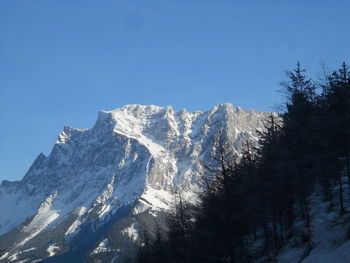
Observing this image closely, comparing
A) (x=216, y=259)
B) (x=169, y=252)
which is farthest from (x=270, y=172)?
(x=169, y=252)

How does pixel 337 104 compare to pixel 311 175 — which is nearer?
pixel 337 104

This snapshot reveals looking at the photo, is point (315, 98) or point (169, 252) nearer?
point (315, 98)

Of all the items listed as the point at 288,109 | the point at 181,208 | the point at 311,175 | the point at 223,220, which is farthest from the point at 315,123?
the point at 181,208

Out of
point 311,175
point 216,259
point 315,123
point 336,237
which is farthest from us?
point 216,259

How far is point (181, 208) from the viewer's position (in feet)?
134

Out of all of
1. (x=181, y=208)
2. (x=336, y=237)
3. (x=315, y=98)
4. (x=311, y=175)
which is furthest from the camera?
(x=181, y=208)

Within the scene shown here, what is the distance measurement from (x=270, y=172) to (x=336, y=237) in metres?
10.0

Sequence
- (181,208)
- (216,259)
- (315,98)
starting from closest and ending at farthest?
(216,259) → (315,98) → (181,208)

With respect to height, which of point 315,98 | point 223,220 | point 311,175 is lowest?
point 223,220

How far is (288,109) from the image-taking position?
32.0 metres

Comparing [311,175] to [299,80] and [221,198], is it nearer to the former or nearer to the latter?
[221,198]

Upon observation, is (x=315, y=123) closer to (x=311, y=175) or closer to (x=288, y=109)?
(x=311, y=175)

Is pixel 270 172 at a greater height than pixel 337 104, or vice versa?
pixel 337 104

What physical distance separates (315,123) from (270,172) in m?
7.01
